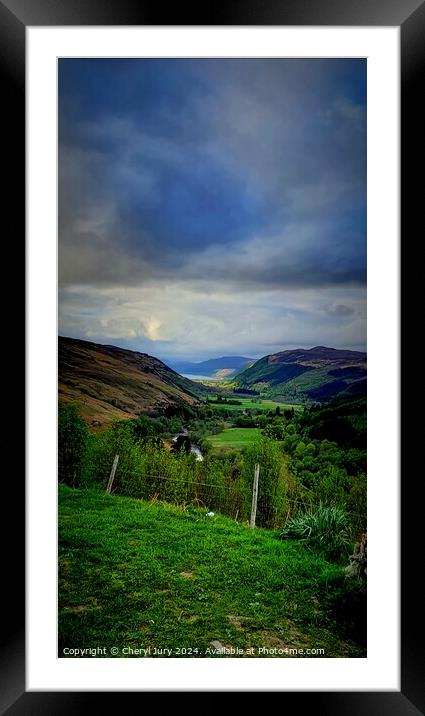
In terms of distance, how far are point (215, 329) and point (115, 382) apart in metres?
0.65

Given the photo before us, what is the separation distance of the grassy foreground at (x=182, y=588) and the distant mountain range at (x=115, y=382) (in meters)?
0.51

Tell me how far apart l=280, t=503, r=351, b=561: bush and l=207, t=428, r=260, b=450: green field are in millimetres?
507

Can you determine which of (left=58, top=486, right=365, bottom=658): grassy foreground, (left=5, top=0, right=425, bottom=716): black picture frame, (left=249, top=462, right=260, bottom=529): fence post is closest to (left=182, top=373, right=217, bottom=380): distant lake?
(left=249, top=462, right=260, bottom=529): fence post

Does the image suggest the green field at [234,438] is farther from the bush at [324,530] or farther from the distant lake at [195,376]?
the bush at [324,530]

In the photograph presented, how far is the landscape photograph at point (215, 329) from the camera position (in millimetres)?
2416

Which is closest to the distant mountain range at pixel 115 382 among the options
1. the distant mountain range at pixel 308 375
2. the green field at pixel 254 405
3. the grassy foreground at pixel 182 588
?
the green field at pixel 254 405

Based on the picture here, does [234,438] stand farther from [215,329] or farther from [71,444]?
[71,444]

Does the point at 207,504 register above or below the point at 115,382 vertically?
below

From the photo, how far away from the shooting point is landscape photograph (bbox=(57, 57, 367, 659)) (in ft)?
7.93
